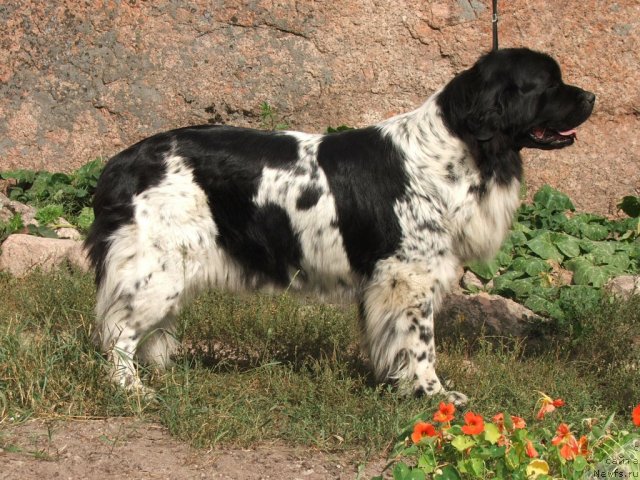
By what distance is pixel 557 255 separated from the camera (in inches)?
287

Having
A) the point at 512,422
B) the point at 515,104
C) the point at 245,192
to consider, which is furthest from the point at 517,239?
the point at 512,422

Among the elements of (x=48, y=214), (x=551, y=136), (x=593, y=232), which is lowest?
(x=48, y=214)

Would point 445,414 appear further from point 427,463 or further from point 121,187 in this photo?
point 121,187

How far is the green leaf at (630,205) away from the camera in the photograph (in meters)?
7.64

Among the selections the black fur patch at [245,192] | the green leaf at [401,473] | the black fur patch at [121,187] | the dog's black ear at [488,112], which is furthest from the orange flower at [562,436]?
the black fur patch at [121,187]

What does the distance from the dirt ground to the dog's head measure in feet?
6.15

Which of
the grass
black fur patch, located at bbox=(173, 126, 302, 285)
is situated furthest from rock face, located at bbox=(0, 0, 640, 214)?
black fur patch, located at bbox=(173, 126, 302, 285)

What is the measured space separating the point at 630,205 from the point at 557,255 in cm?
90

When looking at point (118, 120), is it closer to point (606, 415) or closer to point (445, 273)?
point (445, 273)

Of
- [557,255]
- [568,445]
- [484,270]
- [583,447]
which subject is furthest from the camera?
[557,255]

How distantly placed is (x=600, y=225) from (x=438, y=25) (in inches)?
84.9

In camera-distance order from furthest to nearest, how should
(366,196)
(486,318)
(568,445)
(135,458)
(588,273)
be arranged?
(588,273), (486,318), (366,196), (135,458), (568,445)

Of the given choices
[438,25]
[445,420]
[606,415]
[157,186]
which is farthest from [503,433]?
[438,25]

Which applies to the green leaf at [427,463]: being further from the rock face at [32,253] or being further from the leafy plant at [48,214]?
the leafy plant at [48,214]
